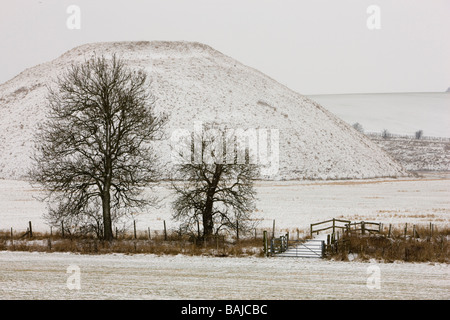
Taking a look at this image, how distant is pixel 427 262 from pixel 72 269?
52.0 feet

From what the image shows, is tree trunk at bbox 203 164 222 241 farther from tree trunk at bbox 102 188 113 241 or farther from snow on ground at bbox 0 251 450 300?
tree trunk at bbox 102 188 113 241

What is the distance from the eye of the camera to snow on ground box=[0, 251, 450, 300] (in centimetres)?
1831

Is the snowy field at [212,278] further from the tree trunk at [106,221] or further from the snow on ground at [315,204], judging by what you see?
the snow on ground at [315,204]

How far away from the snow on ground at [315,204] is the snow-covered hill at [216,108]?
740cm

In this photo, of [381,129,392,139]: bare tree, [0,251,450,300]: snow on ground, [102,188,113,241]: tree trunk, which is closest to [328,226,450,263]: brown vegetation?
[0,251,450,300]: snow on ground

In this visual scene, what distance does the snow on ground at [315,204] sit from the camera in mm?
40375

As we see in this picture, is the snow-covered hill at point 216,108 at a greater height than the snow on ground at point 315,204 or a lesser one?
greater

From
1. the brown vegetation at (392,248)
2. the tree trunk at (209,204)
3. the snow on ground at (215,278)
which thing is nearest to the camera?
the snow on ground at (215,278)

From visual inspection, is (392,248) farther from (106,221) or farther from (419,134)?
(419,134)

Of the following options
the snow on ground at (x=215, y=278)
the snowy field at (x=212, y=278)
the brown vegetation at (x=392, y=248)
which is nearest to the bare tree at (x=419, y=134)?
the snowy field at (x=212, y=278)

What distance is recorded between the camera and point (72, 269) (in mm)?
23047

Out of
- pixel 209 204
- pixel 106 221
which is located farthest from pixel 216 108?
pixel 209 204

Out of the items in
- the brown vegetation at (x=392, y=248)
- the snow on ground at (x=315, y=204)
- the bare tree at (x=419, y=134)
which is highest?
the bare tree at (x=419, y=134)
